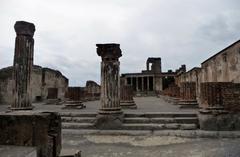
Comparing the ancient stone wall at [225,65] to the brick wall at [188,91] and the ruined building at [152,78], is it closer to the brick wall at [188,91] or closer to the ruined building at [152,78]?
the brick wall at [188,91]

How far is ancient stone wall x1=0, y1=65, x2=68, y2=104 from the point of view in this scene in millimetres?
18422

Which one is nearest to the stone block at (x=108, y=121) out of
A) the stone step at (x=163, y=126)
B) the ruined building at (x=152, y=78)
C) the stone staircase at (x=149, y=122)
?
the stone staircase at (x=149, y=122)

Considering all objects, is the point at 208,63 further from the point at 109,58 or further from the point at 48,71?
the point at 48,71

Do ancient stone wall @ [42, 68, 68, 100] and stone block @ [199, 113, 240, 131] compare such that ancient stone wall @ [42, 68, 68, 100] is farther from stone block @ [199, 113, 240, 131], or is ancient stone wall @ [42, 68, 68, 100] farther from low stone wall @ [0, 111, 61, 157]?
low stone wall @ [0, 111, 61, 157]

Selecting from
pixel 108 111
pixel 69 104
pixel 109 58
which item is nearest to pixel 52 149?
pixel 108 111

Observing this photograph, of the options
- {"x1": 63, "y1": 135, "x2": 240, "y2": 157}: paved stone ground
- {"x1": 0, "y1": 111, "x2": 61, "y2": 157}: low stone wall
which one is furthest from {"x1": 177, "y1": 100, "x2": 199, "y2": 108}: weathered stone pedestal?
{"x1": 0, "y1": 111, "x2": 61, "y2": 157}: low stone wall

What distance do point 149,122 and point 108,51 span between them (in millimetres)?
2695

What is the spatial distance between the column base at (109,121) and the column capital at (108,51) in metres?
1.89

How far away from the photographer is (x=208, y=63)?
1323cm

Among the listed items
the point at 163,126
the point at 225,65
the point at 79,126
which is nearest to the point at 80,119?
the point at 79,126

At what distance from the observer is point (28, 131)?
10.8ft

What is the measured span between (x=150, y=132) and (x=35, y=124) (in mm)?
4110

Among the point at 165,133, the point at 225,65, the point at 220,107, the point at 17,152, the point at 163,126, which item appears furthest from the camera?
the point at 225,65

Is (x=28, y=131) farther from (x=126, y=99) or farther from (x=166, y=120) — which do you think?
(x=126, y=99)
